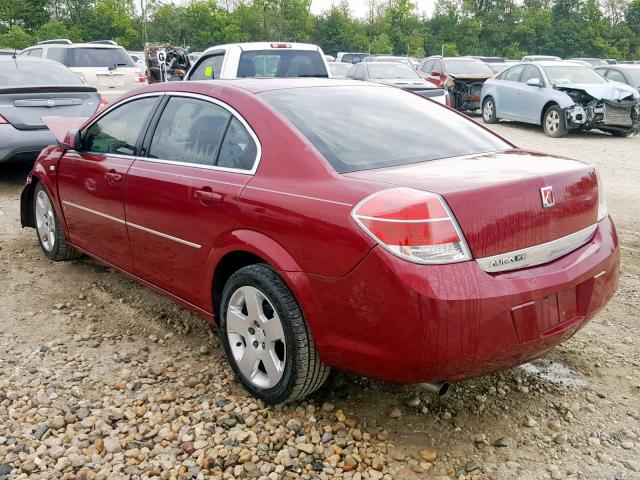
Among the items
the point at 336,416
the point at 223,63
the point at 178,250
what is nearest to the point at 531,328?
the point at 336,416

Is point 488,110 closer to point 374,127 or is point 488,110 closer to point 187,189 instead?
point 374,127

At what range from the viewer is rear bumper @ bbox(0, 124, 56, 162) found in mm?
7059

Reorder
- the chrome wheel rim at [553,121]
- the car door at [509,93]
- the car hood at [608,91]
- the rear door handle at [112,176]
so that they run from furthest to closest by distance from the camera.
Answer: the car door at [509,93]
the chrome wheel rim at [553,121]
the car hood at [608,91]
the rear door handle at [112,176]

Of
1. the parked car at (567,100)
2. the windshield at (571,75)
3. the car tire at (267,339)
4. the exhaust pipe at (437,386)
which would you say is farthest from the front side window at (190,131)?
the windshield at (571,75)

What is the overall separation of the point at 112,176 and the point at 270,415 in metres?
1.90

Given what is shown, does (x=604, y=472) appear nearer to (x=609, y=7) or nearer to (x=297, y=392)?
(x=297, y=392)

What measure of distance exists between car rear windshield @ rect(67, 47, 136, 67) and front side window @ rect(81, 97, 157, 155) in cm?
894

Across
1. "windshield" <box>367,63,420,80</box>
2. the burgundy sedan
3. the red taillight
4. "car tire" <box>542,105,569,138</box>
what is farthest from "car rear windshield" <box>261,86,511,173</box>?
"windshield" <box>367,63,420,80</box>

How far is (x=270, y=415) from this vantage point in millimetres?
2992

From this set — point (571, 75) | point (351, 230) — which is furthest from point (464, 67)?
point (351, 230)

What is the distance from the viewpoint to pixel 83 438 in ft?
9.34

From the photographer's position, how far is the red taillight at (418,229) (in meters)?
2.38

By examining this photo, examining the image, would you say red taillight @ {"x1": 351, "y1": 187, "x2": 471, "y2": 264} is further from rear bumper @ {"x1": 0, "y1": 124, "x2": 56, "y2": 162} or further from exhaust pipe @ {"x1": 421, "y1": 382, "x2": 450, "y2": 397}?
rear bumper @ {"x1": 0, "y1": 124, "x2": 56, "y2": 162}

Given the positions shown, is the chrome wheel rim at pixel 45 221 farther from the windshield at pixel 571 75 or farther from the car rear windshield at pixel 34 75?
the windshield at pixel 571 75
